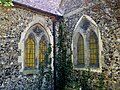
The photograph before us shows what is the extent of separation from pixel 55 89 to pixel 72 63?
1522mm

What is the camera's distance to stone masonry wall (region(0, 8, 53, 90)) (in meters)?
7.58

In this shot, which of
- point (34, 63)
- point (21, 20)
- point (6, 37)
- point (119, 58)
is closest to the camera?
point (119, 58)

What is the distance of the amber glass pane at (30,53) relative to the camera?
862cm

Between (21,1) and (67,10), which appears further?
(67,10)

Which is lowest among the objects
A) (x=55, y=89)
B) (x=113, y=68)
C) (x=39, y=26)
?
(x=55, y=89)

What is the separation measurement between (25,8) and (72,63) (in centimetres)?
325

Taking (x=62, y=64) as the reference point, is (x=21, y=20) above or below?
above

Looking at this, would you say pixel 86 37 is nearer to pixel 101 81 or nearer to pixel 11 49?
pixel 101 81

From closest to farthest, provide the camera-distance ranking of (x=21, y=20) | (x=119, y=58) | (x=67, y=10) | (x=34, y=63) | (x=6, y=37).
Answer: (x=119, y=58) → (x=6, y=37) → (x=21, y=20) → (x=34, y=63) → (x=67, y=10)

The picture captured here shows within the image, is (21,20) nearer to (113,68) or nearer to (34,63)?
(34,63)

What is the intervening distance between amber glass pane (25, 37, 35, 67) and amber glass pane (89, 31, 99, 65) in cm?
261

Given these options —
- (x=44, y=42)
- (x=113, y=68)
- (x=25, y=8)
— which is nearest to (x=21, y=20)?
(x=25, y=8)

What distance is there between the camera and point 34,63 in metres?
8.88

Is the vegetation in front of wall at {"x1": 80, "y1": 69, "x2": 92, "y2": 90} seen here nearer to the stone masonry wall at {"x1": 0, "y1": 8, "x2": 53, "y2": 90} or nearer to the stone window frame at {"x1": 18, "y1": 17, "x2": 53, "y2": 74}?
the stone window frame at {"x1": 18, "y1": 17, "x2": 53, "y2": 74}
